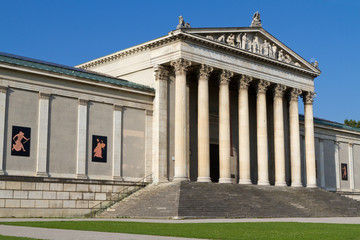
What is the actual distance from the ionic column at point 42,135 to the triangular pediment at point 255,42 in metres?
14.5

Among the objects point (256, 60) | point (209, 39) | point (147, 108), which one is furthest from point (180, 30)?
point (256, 60)

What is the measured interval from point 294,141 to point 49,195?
3097 cm

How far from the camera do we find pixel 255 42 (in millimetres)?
56844

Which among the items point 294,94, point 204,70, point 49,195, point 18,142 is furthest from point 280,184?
point 18,142

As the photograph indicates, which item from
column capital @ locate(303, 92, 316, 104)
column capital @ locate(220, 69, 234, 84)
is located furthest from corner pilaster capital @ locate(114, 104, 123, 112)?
column capital @ locate(303, 92, 316, 104)

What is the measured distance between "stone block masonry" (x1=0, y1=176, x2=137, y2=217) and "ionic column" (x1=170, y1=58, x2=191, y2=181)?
Result: 6.24m

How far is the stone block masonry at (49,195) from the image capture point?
39906mm

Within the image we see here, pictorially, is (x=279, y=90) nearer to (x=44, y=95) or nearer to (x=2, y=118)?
(x=44, y=95)

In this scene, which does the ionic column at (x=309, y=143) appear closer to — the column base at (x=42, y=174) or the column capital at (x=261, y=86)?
the column capital at (x=261, y=86)

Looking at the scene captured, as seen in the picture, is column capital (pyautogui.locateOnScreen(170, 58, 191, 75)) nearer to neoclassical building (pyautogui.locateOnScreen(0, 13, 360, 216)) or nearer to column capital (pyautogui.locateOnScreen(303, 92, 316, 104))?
neoclassical building (pyautogui.locateOnScreen(0, 13, 360, 216))

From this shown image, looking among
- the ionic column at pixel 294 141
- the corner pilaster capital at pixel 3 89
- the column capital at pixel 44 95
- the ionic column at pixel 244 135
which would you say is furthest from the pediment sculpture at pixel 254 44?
the corner pilaster capital at pixel 3 89

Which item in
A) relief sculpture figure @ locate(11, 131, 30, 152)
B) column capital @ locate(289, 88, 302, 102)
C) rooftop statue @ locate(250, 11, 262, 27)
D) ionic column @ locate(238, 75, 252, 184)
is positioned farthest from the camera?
column capital @ locate(289, 88, 302, 102)

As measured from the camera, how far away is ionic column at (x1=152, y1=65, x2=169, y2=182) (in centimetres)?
4944

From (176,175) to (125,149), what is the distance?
542cm
